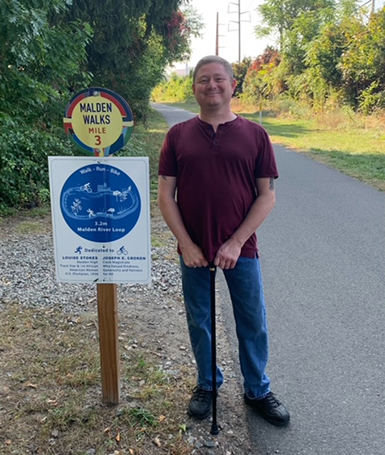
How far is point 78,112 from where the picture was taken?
8.17ft

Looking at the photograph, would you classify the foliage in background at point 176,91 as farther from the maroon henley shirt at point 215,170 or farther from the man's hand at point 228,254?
the man's hand at point 228,254

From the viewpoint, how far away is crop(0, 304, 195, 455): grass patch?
2.59m

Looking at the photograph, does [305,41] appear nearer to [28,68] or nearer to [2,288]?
[28,68]

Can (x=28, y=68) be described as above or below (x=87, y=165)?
above

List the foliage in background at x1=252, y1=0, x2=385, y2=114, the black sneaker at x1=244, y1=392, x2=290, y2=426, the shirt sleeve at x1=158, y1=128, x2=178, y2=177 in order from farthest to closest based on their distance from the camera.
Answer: the foliage in background at x1=252, y1=0, x2=385, y2=114 < the black sneaker at x1=244, y1=392, x2=290, y2=426 < the shirt sleeve at x1=158, y1=128, x2=178, y2=177

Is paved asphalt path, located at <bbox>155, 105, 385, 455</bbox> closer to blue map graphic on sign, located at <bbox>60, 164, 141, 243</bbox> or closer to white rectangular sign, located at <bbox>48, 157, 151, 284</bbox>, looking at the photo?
white rectangular sign, located at <bbox>48, 157, 151, 284</bbox>

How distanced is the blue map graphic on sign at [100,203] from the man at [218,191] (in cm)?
19

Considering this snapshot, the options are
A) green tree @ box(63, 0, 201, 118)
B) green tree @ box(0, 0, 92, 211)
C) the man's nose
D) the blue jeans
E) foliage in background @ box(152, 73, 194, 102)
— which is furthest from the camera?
foliage in background @ box(152, 73, 194, 102)

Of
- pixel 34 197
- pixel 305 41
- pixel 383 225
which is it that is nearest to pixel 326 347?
pixel 383 225

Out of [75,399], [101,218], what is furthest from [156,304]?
[101,218]

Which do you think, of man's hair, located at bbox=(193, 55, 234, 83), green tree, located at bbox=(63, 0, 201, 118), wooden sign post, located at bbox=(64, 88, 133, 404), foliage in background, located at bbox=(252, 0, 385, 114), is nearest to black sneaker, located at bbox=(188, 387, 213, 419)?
wooden sign post, located at bbox=(64, 88, 133, 404)

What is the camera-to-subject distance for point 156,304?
4.32m

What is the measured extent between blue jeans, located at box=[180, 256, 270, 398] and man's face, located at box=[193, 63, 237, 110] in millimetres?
840

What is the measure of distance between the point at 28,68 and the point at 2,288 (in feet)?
10.8
